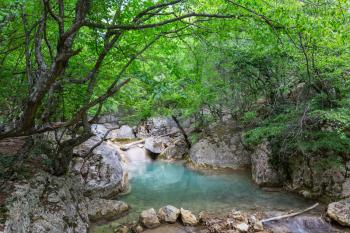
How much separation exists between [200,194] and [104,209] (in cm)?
435

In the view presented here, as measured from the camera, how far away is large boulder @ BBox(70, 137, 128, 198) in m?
10.3

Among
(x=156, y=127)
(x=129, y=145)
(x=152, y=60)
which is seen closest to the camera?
(x=152, y=60)

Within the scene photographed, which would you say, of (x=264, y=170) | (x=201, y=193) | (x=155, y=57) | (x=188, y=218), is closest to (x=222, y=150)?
(x=264, y=170)

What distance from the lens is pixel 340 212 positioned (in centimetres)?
809

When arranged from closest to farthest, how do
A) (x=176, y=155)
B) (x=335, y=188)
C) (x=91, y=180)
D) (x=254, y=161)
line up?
1. (x=335, y=188)
2. (x=91, y=180)
3. (x=254, y=161)
4. (x=176, y=155)

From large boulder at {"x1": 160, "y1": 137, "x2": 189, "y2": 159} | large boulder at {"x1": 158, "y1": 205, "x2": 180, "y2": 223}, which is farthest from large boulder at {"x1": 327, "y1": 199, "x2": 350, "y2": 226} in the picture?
large boulder at {"x1": 160, "y1": 137, "x2": 189, "y2": 159}

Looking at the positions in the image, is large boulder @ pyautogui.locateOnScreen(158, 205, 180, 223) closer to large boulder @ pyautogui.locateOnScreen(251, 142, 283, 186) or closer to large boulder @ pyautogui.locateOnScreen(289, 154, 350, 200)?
large boulder @ pyautogui.locateOnScreen(251, 142, 283, 186)

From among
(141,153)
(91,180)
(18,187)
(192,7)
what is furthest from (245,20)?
(141,153)

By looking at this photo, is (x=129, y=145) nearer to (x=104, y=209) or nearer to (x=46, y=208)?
(x=104, y=209)

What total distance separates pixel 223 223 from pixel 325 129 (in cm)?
590

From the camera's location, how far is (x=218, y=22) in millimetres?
5645

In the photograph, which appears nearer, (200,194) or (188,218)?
(188,218)

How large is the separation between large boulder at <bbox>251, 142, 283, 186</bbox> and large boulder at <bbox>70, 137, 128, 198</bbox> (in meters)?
6.26

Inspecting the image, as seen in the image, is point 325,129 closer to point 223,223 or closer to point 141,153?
point 223,223
